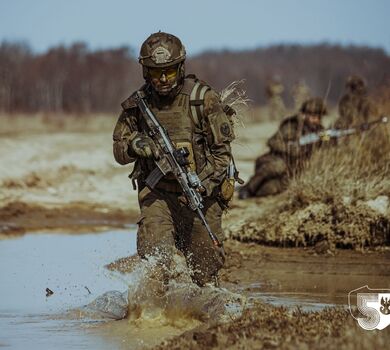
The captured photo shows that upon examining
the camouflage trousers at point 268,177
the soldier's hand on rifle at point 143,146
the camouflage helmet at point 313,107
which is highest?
the soldier's hand on rifle at point 143,146

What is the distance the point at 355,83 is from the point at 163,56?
827 centimetres

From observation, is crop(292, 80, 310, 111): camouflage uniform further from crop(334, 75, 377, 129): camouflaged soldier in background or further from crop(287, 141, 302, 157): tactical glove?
crop(287, 141, 302, 157): tactical glove

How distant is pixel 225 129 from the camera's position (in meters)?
7.34

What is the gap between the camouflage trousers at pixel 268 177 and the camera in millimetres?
14188

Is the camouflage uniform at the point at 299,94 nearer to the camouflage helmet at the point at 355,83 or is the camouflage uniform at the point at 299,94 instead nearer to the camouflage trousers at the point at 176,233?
the camouflage helmet at the point at 355,83

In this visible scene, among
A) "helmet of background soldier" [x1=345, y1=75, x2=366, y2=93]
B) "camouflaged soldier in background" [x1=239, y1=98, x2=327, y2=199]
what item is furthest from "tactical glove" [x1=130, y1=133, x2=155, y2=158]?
"helmet of background soldier" [x1=345, y1=75, x2=366, y2=93]

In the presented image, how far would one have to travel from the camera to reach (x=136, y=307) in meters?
7.52

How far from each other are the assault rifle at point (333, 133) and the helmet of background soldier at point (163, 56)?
5.78 meters

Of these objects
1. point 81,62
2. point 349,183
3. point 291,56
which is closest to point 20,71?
point 81,62

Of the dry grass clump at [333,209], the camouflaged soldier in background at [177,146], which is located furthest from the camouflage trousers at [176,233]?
the dry grass clump at [333,209]

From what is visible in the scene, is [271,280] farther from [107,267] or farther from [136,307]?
[136,307]

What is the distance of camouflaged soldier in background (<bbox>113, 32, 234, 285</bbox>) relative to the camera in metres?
7.30

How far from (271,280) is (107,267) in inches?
64.5

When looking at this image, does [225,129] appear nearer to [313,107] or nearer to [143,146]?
[143,146]
